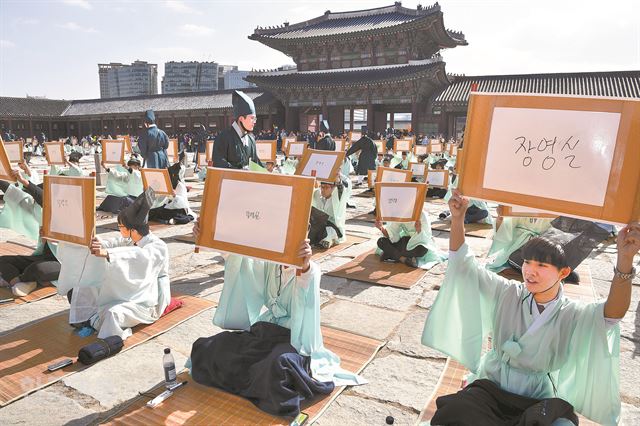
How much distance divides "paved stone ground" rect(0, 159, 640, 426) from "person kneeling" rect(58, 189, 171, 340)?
0.32m

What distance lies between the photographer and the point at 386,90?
25188mm

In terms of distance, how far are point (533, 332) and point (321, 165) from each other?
18.0 feet

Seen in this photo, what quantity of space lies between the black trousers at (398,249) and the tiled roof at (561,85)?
52.8 feet

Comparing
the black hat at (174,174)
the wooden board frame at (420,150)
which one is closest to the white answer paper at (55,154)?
the black hat at (174,174)

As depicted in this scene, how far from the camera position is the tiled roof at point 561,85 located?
20.2 metres

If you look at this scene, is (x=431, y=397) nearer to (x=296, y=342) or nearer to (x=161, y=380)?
(x=296, y=342)

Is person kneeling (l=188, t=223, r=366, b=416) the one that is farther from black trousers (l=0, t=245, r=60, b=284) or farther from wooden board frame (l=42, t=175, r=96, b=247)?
black trousers (l=0, t=245, r=60, b=284)

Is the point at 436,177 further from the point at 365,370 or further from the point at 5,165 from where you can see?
the point at 5,165

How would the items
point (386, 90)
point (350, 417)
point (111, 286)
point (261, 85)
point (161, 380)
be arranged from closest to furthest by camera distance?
point (350, 417) < point (161, 380) < point (111, 286) < point (386, 90) < point (261, 85)

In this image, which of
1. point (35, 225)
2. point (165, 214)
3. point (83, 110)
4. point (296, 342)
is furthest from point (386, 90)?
point (83, 110)

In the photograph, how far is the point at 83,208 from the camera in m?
3.69

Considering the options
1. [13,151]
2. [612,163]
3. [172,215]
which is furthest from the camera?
[13,151]

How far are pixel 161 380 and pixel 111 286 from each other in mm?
1077

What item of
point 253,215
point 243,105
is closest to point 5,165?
point 243,105
